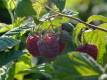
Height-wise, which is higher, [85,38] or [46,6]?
[46,6]

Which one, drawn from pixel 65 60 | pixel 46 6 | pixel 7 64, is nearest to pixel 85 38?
pixel 46 6

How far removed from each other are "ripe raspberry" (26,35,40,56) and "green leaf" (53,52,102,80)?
21.3 inches

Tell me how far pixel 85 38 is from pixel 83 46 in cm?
8

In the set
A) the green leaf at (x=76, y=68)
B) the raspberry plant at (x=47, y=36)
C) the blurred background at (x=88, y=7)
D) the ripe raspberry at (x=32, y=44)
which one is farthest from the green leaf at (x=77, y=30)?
the blurred background at (x=88, y=7)

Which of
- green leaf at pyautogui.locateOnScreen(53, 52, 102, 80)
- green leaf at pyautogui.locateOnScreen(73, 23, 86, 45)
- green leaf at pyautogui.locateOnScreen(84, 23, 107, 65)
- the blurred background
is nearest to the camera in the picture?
green leaf at pyautogui.locateOnScreen(53, 52, 102, 80)

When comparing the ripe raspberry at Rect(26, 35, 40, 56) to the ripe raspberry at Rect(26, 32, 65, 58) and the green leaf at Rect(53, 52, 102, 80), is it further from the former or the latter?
the green leaf at Rect(53, 52, 102, 80)

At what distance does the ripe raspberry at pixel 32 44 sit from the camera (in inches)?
62.6

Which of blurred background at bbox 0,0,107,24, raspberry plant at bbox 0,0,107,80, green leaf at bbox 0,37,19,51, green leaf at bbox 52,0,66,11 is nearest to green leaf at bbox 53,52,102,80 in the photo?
raspberry plant at bbox 0,0,107,80

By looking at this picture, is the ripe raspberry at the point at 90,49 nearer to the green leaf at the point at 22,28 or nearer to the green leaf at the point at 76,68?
the green leaf at the point at 22,28

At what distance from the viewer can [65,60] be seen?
1046 mm

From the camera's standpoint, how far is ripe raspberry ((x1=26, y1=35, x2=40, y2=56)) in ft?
5.22

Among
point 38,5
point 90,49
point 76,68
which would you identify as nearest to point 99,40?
point 90,49

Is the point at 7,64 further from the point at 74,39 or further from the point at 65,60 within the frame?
the point at 65,60

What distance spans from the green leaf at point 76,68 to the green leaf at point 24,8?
0.56m
